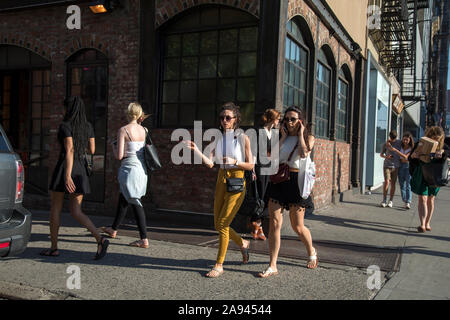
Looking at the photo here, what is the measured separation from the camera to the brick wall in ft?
26.1

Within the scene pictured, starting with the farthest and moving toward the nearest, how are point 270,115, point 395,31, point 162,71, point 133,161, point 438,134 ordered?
point 395,31
point 162,71
point 438,134
point 270,115
point 133,161

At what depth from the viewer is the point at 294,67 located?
7949 millimetres

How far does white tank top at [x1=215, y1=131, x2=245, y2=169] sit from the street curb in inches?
76.4

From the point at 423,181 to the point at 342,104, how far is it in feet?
17.2

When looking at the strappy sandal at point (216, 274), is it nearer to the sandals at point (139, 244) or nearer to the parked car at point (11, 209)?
the sandals at point (139, 244)

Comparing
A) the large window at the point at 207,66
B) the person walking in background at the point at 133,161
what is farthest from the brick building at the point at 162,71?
the person walking in background at the point at 133,161

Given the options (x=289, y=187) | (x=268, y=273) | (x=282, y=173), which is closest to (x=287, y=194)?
(x=289, y=187)

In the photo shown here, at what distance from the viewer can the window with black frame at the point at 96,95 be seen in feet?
27.3

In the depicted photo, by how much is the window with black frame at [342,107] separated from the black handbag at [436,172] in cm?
435

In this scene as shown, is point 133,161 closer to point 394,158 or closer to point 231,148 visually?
point 231,148

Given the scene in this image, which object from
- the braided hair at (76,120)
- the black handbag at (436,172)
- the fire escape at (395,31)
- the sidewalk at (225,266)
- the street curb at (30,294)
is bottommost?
the street curb at (30,294)
